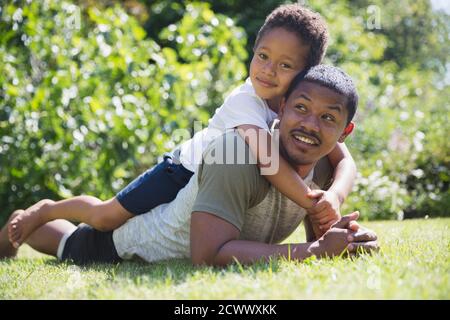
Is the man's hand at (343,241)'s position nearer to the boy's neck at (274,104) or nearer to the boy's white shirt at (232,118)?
the boy's white shirt at (232,118)

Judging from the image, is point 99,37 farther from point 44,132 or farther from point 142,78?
point 44,132

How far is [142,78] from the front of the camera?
602 centimetres

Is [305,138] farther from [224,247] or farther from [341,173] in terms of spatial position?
[224,247]

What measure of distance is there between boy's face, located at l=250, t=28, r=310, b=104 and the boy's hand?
70 centimetres

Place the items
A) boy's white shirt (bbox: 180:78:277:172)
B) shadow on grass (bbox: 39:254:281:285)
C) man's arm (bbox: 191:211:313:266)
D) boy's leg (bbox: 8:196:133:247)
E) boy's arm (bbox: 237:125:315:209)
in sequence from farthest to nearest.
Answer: boy's leg (bbox: 8:196:133:247), boy's white shirt (bbox: 180:78:277:172), boy's arm (bbox: 237:125:315:209), man's arm (bbox: 191:211:313:266), shadow on grass (bbox: 39:254:281:285)

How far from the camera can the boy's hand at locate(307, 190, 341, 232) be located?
2.98m

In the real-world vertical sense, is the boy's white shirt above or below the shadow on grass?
above

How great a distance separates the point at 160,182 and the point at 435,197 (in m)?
4.15

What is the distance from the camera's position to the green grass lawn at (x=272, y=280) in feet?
6.82

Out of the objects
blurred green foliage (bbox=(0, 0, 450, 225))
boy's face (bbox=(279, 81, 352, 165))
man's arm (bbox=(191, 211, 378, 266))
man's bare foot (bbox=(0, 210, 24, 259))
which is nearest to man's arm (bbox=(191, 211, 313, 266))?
man's arm (bbox=(191, 211, 378, 266))

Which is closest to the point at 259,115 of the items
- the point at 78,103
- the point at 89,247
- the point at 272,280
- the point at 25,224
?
the point at 272,280

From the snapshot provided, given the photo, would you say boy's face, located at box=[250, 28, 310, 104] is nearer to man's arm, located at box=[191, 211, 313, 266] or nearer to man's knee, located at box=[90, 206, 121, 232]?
man's arm, located at box=[191, 211, 313, 266]

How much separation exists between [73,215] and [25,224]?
14.0 inches
